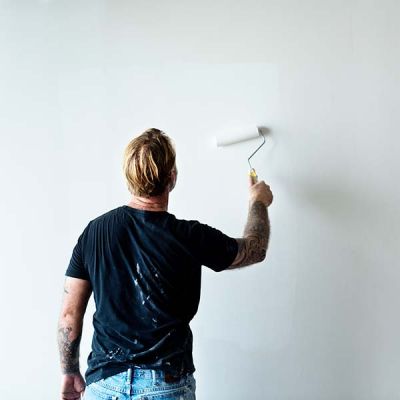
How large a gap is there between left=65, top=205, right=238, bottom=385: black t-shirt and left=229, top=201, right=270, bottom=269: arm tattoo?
4cm

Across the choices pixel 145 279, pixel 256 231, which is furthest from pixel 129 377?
pixel 256 231

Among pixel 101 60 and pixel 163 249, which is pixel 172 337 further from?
pixel 101 60

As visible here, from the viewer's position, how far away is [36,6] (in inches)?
60.3

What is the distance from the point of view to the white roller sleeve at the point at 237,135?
1445 mm

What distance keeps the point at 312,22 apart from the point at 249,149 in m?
0.42

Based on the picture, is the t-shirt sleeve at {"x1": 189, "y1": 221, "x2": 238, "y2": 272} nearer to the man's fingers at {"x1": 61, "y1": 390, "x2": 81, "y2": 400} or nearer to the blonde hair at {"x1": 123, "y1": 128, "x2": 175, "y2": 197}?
the blonde hair at {"x1": 123, "y1": 128, "x2": 175, "y2": 197}

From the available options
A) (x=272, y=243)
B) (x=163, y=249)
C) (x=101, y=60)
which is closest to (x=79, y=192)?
(x=101, y=60)

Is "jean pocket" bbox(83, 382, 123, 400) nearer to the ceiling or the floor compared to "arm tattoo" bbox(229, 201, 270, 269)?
nearer to the floor

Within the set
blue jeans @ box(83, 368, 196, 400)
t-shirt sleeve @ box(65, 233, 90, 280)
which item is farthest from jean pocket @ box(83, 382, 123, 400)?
t-shirt sleeve @ box(65, 233, 90, 280)

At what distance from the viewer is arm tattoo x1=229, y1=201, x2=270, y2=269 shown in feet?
3.98

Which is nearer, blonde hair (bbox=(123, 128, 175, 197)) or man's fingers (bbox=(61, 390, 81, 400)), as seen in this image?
blonde hair (bbox=(123, 128, 175, 197))

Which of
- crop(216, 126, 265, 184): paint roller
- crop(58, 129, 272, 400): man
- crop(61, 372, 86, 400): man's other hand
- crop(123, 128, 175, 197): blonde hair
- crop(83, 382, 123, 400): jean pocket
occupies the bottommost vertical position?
crop(61, 372, 86, 400): man's other hand

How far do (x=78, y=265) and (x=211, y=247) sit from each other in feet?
1.13

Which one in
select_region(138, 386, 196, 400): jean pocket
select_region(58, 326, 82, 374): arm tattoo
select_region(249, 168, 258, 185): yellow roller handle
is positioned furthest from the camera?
select_region(249, 168, 258, 185): yellow roller handle
